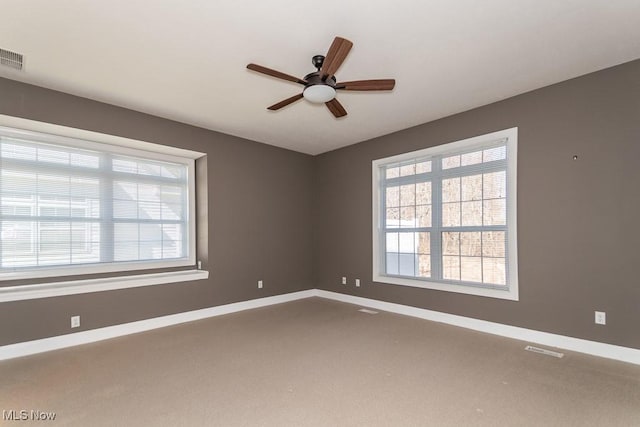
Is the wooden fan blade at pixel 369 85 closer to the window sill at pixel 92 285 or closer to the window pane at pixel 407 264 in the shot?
the window pane at pixel 407 264

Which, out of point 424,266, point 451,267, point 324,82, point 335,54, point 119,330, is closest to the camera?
point 335,54

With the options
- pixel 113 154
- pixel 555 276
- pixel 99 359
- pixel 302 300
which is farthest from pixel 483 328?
pixel 113 154

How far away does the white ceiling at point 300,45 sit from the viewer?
2.16 meters

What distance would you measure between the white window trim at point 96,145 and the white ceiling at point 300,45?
451mm

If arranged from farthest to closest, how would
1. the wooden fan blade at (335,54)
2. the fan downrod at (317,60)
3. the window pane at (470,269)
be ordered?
the window pane at (470,269)
the fan downrod at (317,60)
the wooden fan blade at (335,54)

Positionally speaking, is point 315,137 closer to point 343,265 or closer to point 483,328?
point 343,265

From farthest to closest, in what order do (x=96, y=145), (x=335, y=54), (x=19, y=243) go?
(x=96, y=145) < (x=19, y=243) < (x=335, y=54)

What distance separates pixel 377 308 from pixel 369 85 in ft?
11.5

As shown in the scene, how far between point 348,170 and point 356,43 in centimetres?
302

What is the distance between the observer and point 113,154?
4.00 m

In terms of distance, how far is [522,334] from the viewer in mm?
3430

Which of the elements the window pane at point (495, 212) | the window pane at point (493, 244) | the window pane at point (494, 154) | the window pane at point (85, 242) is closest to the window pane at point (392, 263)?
the window pane at point (493, 244)

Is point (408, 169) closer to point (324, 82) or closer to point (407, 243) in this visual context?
point (407, 243)

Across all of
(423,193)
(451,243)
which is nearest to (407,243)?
(451,243)
